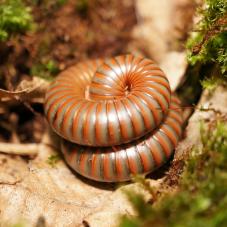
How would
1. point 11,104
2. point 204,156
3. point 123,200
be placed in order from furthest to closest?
point 11,104
point 123,200
point 204,156

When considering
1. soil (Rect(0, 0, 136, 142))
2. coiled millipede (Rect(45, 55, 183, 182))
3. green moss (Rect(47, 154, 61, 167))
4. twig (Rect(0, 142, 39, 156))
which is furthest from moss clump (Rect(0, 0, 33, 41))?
green moss (Rect(47, 154, 61, 167))

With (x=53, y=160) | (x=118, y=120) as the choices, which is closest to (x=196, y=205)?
(x=118, y=120)

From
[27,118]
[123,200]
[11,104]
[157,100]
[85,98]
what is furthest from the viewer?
[27,118]

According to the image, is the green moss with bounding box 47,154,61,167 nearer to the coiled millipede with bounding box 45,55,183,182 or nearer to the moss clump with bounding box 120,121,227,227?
the coiled millipede with bounding box 45,55,183,182

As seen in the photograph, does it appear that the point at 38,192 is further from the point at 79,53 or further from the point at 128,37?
the point at 128,37

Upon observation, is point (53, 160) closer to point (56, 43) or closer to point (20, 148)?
point (20, 148)

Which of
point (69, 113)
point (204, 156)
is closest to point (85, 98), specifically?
point (69, 113)

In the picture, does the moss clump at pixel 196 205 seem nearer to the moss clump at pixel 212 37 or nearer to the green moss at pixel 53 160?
the moss clump at pixel 212 37
